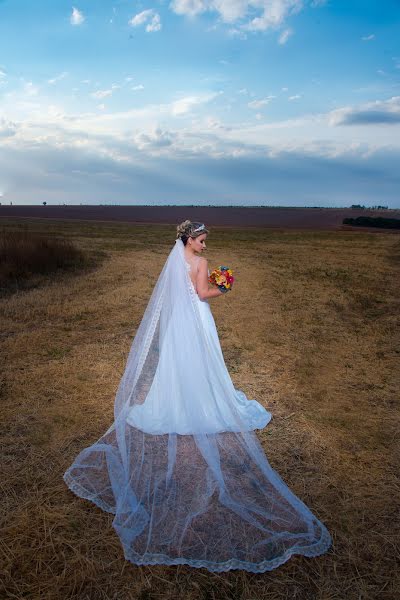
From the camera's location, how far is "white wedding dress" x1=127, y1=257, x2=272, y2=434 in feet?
14.9

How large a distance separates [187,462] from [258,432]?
1221 mm

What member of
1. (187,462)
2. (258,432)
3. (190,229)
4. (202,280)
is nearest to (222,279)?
(202,280)

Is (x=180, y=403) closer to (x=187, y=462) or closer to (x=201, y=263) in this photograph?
(x=187, y=462)

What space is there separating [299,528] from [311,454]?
1.37 metres

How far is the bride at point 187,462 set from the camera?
125 inches

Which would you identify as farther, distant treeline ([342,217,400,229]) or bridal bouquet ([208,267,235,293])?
distant treeline ([342,217,400,229])

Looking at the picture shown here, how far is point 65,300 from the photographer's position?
36.8 ft

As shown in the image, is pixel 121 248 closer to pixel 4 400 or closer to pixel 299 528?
pixel 4 400

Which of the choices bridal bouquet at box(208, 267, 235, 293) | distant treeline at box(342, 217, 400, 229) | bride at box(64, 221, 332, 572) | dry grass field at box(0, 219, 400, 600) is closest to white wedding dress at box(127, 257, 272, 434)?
bride at box(64, 221, 332, 572)

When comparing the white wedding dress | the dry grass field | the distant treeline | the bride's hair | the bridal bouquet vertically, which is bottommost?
the dry grass field

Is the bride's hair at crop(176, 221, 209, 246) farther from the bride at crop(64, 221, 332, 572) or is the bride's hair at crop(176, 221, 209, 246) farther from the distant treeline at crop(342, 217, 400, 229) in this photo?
the distant treeline at crop(342, 217, 400, 229)

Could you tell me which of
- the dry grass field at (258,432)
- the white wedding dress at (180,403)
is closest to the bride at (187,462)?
the white wedding dress at (180,403)

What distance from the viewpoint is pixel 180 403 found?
466 cm

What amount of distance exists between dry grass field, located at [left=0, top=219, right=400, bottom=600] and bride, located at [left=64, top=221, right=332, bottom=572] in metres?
0.15
